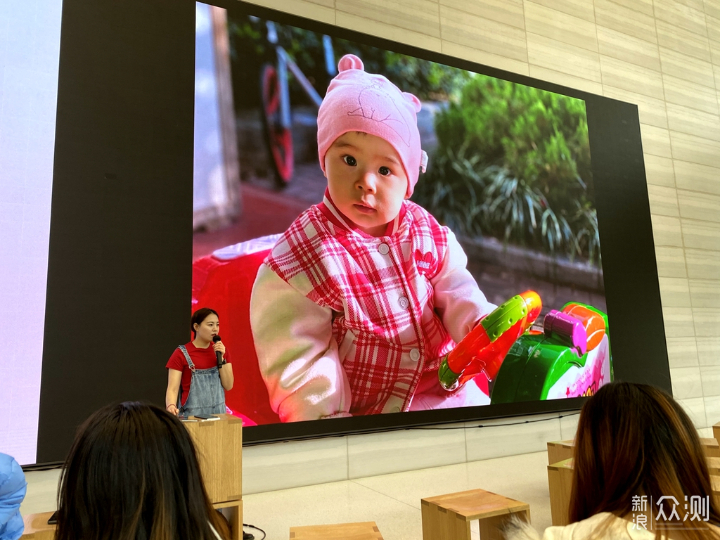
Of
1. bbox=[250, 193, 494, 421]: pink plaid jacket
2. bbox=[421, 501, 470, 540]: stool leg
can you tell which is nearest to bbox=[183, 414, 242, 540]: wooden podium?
bbox=[421, 501, 470, 540]: stool leg

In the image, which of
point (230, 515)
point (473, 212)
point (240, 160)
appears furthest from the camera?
point (473, 212)

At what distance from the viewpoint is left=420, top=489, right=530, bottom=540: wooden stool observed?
1.97 m

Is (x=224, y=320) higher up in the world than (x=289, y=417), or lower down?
higher up

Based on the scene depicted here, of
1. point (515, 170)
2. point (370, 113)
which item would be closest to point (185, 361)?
point (370, 113)

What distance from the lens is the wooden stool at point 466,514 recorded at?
197cm

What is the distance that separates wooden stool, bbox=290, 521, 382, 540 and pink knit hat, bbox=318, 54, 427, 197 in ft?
8.61

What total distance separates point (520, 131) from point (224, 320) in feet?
10.4

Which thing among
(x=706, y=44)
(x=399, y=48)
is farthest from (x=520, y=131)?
(x=706, y=44)

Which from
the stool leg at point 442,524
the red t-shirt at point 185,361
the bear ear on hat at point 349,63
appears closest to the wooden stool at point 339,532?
the stool leg at point 442,524

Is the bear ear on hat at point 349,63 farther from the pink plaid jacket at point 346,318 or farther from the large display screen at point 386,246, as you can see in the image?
the pink plaid jacket at point 346,318

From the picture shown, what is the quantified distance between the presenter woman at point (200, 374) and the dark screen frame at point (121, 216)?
25.8 inches

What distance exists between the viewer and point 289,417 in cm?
Answer: 357

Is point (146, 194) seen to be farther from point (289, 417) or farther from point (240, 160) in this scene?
point (289, 417)

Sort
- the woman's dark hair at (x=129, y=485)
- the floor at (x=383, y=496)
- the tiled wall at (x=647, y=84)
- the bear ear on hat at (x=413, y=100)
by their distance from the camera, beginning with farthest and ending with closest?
the tiled wall at (x=647, y=84)
the bear ear on hat at (x=413, y=100)
the floor at (x=383, y=496)
the woman's dark hair at (x=129, y=485)
